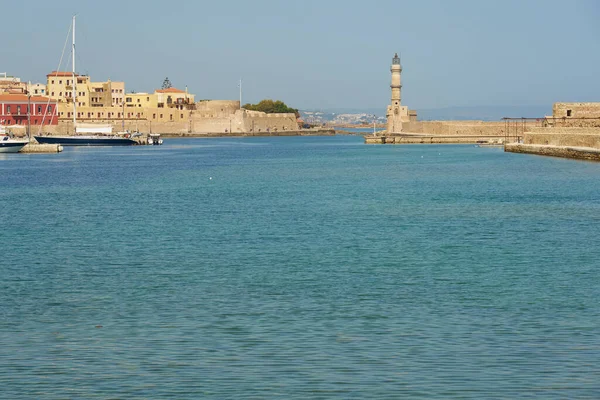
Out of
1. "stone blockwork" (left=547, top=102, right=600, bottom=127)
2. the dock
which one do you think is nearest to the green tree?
the dock

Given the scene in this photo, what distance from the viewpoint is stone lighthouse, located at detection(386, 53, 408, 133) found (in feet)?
256

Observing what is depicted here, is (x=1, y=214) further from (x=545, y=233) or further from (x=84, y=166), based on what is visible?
(x=84, y=166)

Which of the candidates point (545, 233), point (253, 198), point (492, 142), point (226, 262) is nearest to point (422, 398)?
point (226, 262)

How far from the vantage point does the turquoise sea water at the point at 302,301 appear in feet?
22.6

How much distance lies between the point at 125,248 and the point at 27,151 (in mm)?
46715

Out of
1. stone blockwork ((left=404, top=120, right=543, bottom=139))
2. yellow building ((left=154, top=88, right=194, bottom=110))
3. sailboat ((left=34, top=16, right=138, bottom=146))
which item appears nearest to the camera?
sailboat ((left=34, top=16, right=138, bottom=146))

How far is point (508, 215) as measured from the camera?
60.8ft

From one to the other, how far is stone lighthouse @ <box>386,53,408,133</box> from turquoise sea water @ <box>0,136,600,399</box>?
5711 cm

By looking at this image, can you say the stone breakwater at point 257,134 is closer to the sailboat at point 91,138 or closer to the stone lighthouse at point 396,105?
the sailboat at point 91,138

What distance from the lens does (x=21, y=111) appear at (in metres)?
82.1

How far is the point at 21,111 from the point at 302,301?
76.4 metres

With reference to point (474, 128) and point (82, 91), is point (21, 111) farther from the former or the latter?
point (474, 128)

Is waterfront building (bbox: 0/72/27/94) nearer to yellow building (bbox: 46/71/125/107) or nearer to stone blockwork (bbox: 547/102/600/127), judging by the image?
yellow building (bbox: 46/71/125/107)

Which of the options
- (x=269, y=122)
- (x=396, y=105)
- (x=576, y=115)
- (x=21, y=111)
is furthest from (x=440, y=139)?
(x=269, y=122)
